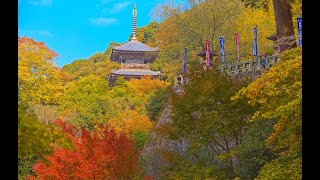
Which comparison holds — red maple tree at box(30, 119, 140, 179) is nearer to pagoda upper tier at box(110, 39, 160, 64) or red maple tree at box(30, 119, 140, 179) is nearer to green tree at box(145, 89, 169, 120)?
green tree at box(145, 89, 169, 120)

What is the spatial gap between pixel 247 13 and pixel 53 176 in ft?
70.3

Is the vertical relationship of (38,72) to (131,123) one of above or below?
above

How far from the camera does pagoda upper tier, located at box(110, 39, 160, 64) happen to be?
183 ft

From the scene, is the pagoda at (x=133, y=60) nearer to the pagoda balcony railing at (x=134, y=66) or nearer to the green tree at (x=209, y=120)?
the pagoda balcony railing at (x=134, y=66)

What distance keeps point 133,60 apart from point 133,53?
916 mm

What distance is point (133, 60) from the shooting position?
57469 millimetres

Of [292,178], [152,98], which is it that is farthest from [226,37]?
[292,178]

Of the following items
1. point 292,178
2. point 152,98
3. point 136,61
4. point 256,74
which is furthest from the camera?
point 136,61

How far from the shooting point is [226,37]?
38906 millimetres

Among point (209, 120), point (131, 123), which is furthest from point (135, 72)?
point (209, 120)

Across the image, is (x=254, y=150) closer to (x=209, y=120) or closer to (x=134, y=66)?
(x=209, y=120)

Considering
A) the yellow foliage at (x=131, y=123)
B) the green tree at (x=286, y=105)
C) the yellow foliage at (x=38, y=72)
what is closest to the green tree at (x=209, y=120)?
the green tree at (x=286, y=105)

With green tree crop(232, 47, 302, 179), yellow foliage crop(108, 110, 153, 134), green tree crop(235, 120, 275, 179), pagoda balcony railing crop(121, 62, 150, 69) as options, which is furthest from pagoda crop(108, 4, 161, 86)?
green tree crop(232, 47, 302, 179)

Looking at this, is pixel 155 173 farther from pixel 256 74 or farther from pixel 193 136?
pixel 256 74
